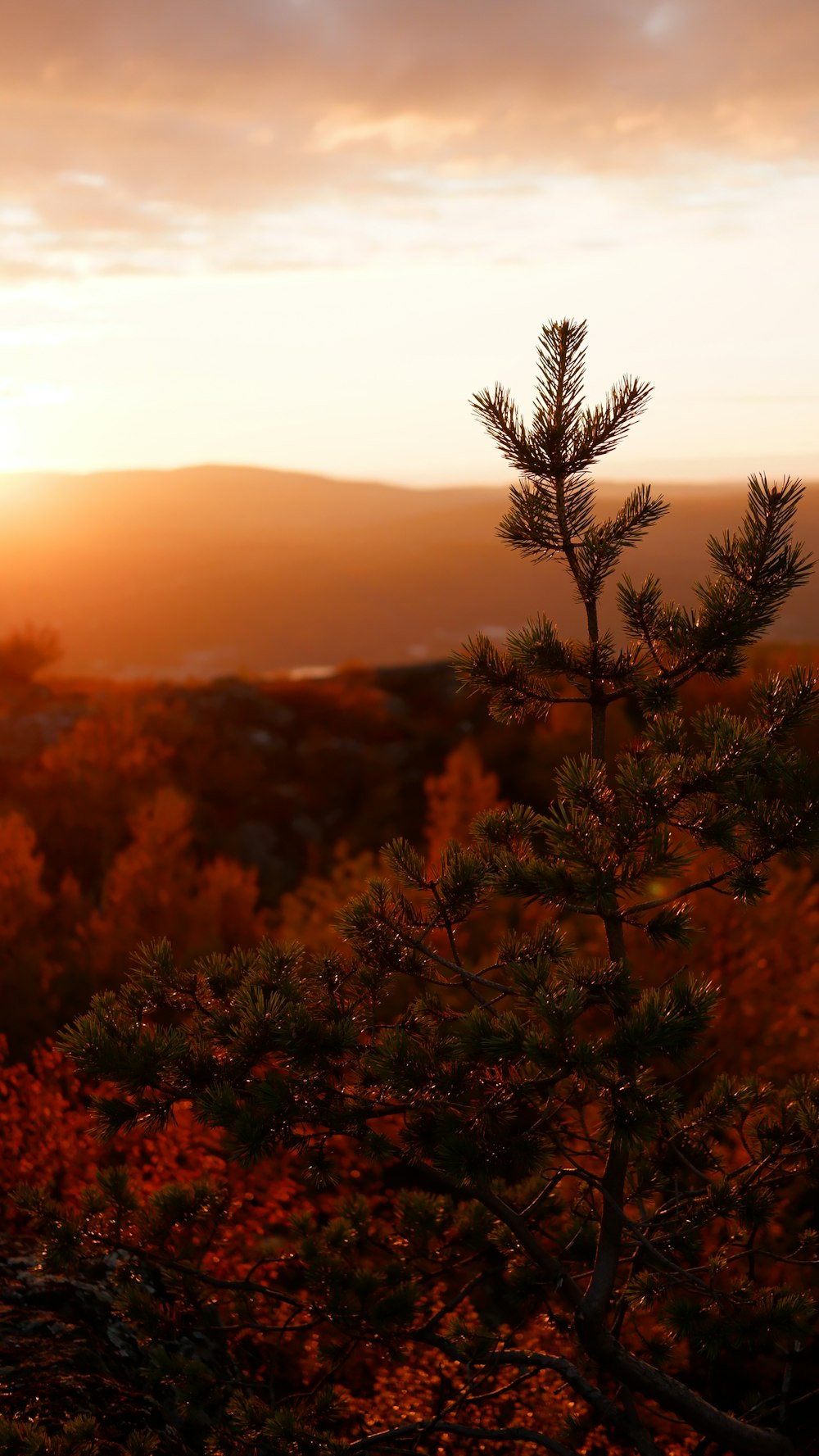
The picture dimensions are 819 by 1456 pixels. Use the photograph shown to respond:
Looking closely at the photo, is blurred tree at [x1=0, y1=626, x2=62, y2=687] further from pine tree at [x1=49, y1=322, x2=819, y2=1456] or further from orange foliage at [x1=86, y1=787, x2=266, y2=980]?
pine tree at [x1=49, y1=322, x2=819, y2=1456]

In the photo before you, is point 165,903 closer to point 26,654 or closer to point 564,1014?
point 564,1014

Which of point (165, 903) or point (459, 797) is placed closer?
point (165, 903)

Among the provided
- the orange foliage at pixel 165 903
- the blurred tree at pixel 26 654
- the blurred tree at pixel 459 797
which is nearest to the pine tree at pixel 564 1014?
the orange foliage at pixel 165 903

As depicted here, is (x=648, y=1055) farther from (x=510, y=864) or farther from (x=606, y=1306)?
(x=606, y=1306)

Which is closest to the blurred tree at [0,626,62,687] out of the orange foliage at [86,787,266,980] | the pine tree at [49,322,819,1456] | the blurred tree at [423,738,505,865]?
the orange foliage at [86,787,266,980]

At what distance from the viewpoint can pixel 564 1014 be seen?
12.1 feet

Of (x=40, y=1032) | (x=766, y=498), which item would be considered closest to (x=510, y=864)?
(x=766, y=498)

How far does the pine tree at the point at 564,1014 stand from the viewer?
3.97 metres

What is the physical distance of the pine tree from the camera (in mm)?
3975

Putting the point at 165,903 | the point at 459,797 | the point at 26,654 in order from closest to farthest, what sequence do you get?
the point at 165,903 → the point at 459,797 → the point at 26,654

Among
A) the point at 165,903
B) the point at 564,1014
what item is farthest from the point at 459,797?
the point at 564,1014

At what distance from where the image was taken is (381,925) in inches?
185

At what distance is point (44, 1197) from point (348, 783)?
38.8 metres

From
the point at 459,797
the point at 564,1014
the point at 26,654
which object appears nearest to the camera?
the point at 564,1014
